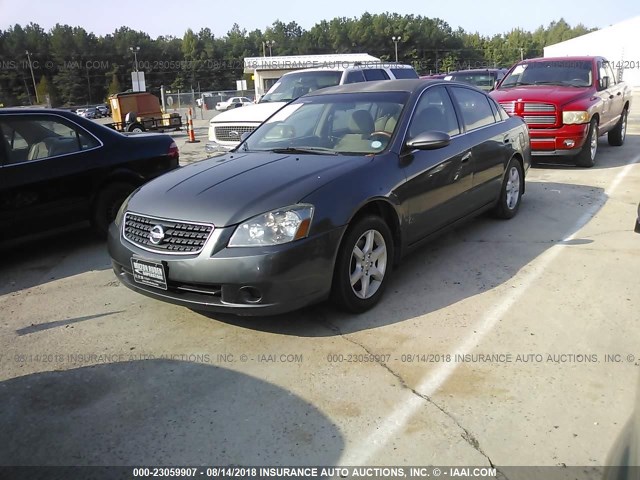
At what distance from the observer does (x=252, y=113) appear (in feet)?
31.9

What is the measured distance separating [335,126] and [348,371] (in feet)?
7.53

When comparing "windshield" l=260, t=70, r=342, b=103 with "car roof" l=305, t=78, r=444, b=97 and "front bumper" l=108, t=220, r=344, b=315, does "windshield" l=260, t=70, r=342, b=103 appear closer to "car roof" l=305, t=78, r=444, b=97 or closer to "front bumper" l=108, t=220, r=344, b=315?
"car roof" l=305, t=78, r=444, b=97

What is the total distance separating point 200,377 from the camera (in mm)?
3193

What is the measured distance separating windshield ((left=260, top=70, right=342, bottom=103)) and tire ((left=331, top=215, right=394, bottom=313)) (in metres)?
6.81

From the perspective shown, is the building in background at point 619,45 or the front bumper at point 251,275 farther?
the building in background at point 619,45

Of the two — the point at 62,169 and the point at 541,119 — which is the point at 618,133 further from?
the point at 62,169

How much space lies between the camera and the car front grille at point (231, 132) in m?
9.63

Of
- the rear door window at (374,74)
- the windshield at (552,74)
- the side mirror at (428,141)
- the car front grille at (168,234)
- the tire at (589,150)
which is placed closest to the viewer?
the car front grille at (168,234)

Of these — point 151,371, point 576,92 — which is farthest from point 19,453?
point 576,92

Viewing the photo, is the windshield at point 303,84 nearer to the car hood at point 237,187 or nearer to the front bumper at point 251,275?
the car hood at point 237,187

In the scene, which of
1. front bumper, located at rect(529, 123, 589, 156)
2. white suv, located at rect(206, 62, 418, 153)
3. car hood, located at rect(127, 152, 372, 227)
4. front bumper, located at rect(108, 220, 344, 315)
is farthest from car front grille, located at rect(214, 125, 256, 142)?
front bumper, located at rect(108, 220, 344, 315)

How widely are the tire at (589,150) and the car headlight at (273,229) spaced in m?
7.16

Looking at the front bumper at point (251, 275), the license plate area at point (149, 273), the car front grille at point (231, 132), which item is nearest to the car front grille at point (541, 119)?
the car front grille at point (231, 132)

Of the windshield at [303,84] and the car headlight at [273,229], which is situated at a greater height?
the windshield at [303,84]
